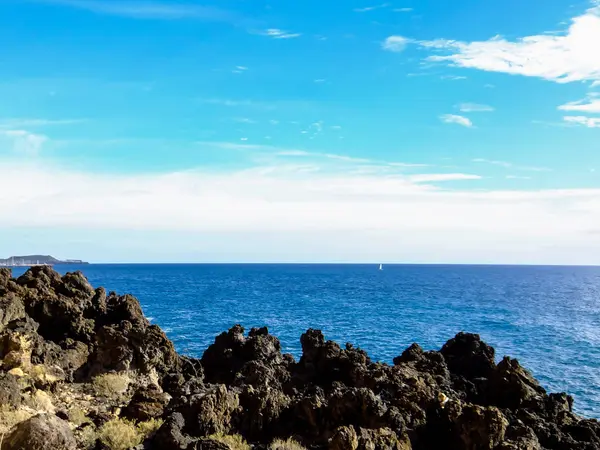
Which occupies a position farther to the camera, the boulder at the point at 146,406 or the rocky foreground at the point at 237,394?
the boulder at the point at 146,406

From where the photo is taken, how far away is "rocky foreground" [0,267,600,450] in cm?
1441

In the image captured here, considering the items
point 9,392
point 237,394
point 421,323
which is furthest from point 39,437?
point 421,323

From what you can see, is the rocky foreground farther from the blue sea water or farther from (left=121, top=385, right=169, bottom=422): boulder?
the blue sea water

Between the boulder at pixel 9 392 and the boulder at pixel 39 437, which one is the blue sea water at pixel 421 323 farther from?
the boulder at pixel 39 437

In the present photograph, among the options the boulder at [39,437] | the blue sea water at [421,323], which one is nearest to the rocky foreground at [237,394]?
the boulder at [39,437]

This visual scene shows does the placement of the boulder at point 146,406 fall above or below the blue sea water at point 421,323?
above

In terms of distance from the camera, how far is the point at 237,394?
→ 16.2 metres

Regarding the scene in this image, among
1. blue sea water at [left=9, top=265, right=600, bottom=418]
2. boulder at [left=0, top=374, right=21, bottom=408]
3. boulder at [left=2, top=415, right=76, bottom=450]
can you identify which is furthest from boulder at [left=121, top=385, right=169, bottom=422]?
blue sea water at [left=9, top=265, right=600, bottom=418]

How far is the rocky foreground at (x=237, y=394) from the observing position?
14.4 meters

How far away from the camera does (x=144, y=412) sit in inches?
663

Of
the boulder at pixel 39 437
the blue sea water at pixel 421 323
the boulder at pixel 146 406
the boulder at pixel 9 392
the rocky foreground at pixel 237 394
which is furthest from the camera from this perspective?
the blue sea water at pixel 421 323

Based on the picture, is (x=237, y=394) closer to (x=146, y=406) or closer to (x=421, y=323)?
(x=146, y=406)

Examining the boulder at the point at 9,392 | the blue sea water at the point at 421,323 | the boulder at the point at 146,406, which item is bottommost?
the blue sea water at the point at 421,323

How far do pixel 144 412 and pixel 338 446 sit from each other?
7.45m
